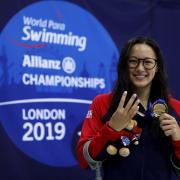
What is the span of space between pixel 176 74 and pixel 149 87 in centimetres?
171

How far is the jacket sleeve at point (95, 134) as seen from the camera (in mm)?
1397

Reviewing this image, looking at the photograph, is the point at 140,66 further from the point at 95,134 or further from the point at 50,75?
the point at 50,75

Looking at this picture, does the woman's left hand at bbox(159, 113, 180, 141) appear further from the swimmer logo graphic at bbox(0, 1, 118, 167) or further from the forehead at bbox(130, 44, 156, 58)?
the swimmer logo graphic at bbox(0, 1, 118, 167)

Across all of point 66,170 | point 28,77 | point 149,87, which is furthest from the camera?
point 66,170

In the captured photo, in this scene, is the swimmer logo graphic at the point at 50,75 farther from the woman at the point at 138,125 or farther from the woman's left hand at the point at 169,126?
the woman's left hand at the point at 169,126

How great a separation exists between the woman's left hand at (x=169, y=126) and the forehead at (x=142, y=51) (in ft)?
0.76

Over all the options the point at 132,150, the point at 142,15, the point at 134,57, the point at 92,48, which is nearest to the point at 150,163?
the point at 132,150

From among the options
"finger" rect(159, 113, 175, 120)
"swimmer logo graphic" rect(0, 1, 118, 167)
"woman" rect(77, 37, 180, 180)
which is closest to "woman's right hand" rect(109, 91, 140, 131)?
"woman" rect(77, 37, 180, 180)

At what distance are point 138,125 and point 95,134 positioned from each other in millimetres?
155

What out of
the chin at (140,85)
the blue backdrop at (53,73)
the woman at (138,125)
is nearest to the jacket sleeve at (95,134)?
the woman at (138,125)

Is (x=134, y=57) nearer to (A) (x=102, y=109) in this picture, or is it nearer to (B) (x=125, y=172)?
(A) (x=102, y=109)

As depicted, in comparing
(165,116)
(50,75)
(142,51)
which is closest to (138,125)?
(165,116)

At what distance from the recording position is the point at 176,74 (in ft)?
10.6

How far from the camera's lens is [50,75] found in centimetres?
256
